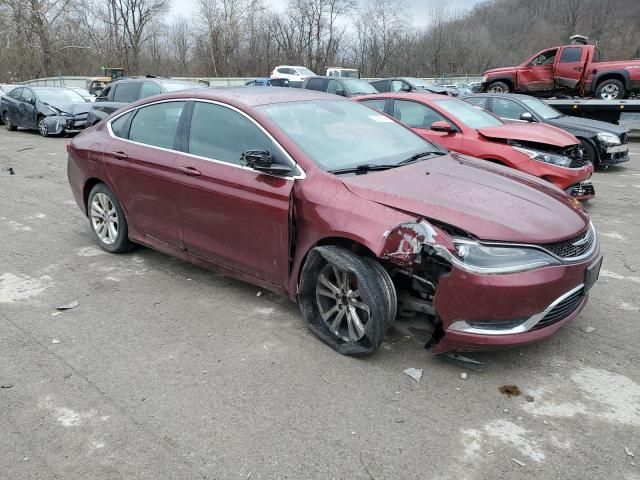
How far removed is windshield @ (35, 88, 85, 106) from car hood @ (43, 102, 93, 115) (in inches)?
4.7

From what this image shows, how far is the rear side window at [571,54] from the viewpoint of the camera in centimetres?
1714

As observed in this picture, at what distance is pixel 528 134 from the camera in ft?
23.6

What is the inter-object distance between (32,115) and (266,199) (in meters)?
14.6

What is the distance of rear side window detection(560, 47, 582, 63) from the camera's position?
17141 millimetres

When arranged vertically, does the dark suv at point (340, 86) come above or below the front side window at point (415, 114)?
above

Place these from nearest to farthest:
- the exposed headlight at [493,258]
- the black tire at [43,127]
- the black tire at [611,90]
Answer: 1. the exposed headlight at [493,258]
2. the black tire at [43,127]
3. the black tire at [611,90]

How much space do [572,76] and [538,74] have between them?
1195mm

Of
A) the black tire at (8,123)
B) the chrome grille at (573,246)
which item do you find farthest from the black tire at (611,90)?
the black tire at (8,123)

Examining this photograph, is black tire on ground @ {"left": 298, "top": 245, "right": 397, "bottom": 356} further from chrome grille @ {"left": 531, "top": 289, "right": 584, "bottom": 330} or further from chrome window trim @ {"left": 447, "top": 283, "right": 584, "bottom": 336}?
chrome grille @ {"left": 531, "top": 289, "right": 584, "bottom": 330}

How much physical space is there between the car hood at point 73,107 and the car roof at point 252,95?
11.8 metres

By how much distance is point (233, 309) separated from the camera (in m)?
4.13

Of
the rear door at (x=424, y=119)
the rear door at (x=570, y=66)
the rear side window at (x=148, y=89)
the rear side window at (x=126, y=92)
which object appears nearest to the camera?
the rear door at (x=424, y=119)

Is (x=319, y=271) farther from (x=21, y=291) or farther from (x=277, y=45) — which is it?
(x=277, y=45)

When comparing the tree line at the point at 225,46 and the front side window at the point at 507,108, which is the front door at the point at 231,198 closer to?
the front side window at the point at 507,108
